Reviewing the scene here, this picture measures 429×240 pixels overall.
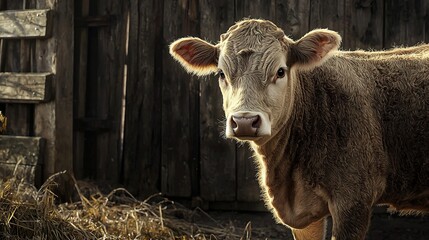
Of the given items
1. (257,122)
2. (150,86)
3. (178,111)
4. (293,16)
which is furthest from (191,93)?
(257,122)

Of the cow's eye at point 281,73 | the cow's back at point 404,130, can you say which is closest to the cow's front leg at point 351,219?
the cow's back at point 404,130

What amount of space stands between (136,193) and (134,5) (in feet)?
6.40

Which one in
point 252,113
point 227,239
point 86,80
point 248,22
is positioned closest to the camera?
point 252,113

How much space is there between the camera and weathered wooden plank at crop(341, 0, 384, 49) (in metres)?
8.02

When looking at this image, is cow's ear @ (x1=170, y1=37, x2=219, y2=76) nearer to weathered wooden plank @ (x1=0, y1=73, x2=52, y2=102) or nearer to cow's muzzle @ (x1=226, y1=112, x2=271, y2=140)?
cow's muzzle @ (x1=226, y1=112, x2=271, y2=140)

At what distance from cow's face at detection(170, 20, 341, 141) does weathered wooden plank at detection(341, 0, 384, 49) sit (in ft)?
7.38

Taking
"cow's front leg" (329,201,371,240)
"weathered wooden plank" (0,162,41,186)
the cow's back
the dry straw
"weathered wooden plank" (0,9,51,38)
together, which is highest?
"weathered wooden plank" (0,9,51,38)

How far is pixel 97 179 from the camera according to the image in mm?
9109

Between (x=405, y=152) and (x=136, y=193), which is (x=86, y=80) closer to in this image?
(x=136, y=193)

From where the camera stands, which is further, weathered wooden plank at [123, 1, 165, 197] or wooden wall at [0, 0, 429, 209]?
weathered wooden plank at [123, 1, 165, 197]

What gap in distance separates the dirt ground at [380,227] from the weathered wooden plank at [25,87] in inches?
83.7

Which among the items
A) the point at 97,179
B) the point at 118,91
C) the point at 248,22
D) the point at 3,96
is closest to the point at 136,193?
the point at 97,179

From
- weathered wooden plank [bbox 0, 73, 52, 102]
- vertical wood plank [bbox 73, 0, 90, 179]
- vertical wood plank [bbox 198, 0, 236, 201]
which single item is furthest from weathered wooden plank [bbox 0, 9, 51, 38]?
vertical wood plank [bbox 198, 0, 236, 201]

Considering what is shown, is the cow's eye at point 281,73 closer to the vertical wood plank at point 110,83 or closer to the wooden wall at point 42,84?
the wooden wall at point 42,84
